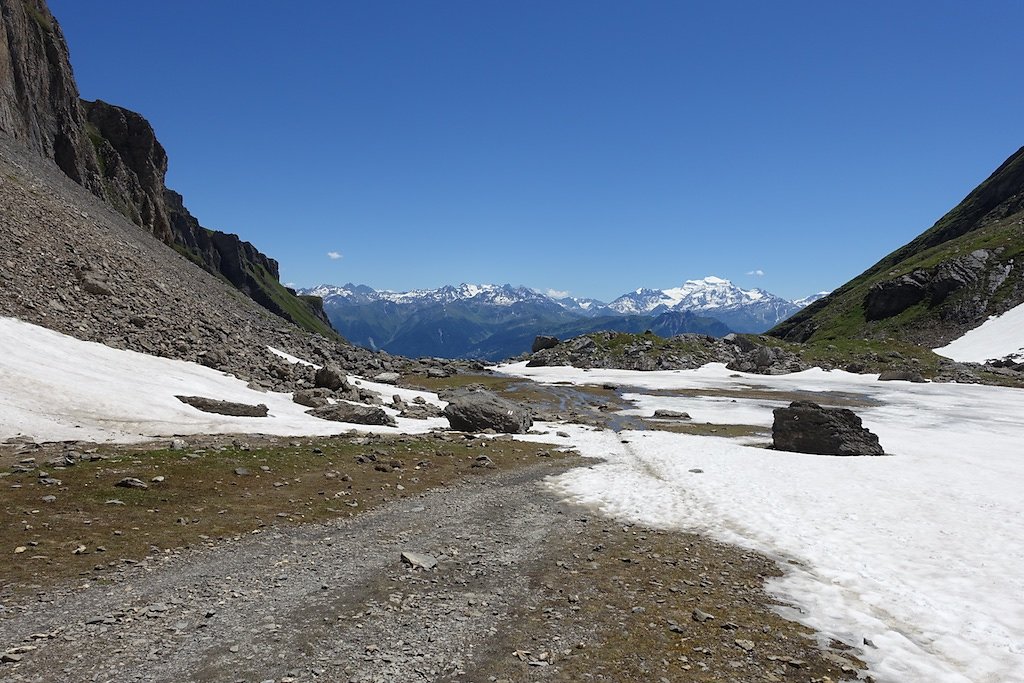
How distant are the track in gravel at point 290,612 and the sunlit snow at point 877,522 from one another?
6920 mm

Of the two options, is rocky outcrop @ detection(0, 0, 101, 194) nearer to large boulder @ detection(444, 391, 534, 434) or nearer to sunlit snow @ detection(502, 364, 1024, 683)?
large boulder @ detection(444, 391, 534, 434)

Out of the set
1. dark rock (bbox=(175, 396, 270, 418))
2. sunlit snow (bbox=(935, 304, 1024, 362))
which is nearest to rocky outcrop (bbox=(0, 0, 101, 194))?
dark rock (bbox=(175, 396, 270, 418))

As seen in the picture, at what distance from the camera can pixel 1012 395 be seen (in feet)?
251

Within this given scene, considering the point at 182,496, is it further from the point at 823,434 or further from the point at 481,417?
the point at 823,434

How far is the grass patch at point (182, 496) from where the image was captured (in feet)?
39.1

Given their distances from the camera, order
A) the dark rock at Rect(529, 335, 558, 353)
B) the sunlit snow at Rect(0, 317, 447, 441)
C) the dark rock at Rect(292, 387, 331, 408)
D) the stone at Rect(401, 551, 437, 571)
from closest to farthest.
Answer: the stone at Rect(401, 551, 437, 571)
the sunlit snow at Rect(0, 317, 447, 441)
the dark rock at Rect(292, 387, 331, 408)
the dark rock at Rect(529, 335, 558, 353)

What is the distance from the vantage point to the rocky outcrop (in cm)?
7586

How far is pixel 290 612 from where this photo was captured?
10430 millimetres

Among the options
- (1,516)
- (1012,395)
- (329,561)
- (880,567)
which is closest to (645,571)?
(880,567)

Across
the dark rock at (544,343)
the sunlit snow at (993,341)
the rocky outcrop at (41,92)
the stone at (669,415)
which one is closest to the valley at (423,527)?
the stone at (669,415)

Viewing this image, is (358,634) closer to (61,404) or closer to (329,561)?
(329,561)

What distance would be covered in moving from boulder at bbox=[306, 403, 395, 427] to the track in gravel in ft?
68.6

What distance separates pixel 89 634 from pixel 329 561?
5.07 meters

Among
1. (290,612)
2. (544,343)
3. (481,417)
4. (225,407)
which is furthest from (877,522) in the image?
(544,343)
